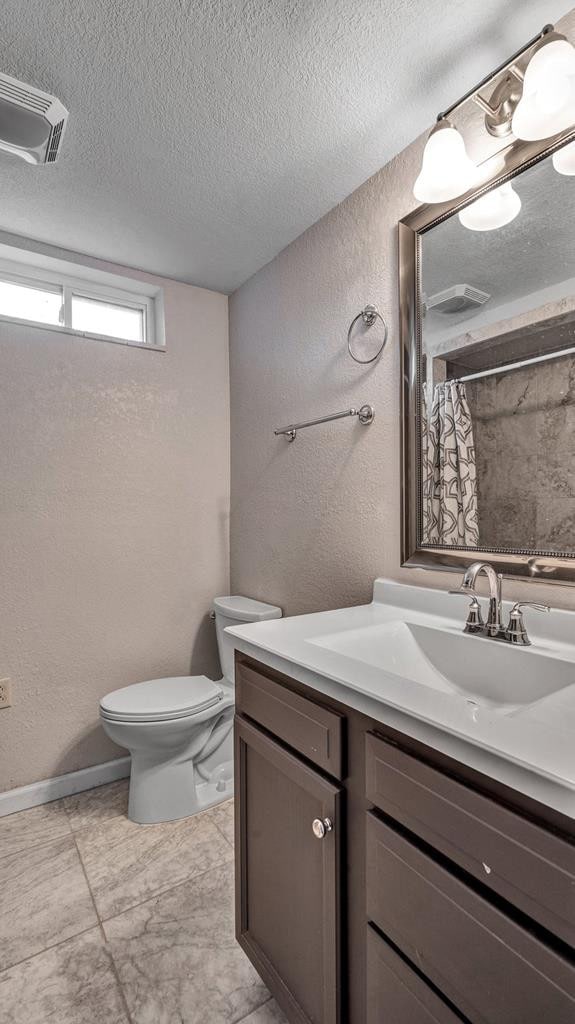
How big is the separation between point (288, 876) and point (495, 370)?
4.00ft

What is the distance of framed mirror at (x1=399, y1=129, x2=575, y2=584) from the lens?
1.07 metres

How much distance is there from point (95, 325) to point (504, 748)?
2.30 m

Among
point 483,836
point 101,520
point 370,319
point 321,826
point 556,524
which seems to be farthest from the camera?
point 101,520

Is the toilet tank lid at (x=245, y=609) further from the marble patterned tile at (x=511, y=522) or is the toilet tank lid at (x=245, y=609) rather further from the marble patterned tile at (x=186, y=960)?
the marble patterned tile at (x=511, y=522)

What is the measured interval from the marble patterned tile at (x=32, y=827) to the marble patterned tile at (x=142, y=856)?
0.39 ft

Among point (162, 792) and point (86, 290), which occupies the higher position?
point (86, 290)

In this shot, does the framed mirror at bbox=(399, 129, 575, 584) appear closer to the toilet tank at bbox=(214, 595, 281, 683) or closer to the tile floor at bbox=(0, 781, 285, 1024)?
the toilet tank at bbox=(214, 595, 281, 683)

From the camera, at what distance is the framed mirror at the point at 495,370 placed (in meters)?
1.07

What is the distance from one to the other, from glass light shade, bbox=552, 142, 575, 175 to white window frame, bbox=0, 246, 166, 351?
166 centimetres

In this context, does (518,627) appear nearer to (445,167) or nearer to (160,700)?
(445,167)

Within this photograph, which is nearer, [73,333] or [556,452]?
[556,452]

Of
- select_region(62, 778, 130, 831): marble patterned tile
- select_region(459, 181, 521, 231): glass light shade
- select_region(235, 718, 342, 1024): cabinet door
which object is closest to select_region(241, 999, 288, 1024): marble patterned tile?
select_region(235, 718, 342, 1024): cabinet door

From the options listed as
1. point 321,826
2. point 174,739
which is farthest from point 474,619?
point 174,739

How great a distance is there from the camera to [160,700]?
1.79 metres
